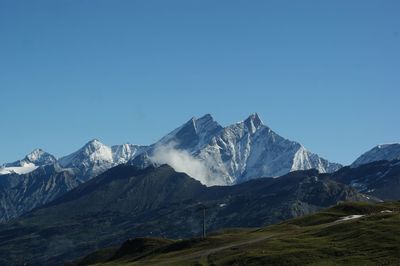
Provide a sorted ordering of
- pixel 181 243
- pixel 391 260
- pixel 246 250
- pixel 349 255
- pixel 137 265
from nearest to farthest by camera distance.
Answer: pixel 391 260, pixel 349 255, pixel 246 250, pixel 137 265, pixel 181 243

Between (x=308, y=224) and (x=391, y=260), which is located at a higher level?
(x=308, y=224)

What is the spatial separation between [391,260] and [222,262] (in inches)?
1372

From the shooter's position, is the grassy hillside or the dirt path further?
the dirt path

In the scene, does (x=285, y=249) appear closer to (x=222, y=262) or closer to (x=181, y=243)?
(x=222, y=262)

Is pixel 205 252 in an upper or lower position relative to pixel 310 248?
upper

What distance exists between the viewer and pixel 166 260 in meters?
163

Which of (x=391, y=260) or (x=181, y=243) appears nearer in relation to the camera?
(x=391, y=260)

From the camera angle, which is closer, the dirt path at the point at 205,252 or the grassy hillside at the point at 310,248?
the grassy hillside at the point at 310,248

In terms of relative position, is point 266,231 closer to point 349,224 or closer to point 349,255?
point 349,224

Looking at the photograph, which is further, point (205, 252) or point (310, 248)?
point (205, 252)

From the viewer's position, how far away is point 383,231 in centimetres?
14025

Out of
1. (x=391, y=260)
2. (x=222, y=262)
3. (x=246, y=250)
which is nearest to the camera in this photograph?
(x=391, y=260)

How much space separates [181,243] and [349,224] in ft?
169

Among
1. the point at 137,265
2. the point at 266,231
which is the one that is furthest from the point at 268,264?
the point at 266,231
